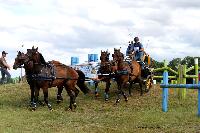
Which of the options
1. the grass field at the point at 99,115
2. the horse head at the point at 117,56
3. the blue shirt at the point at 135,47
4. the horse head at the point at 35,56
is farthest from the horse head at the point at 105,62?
the horse head at the point at 35,56

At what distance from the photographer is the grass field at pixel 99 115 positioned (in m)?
14.4

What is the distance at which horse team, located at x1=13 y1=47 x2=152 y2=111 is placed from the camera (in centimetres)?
2023

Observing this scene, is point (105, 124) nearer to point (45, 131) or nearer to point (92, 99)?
point (45, 131)

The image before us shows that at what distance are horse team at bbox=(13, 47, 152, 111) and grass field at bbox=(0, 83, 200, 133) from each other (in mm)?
686

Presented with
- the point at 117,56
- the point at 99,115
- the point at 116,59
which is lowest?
the point at 99,115

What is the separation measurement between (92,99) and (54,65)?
3.02 metres

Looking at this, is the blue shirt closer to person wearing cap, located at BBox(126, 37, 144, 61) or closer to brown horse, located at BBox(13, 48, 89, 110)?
person wearing cap, located at BBox(126, 37, 144, 61)

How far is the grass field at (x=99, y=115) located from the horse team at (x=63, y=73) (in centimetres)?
69

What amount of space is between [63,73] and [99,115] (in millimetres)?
3990

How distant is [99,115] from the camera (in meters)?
17.9

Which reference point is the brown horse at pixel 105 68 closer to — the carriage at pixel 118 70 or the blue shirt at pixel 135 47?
the carriage at pixel 118 70

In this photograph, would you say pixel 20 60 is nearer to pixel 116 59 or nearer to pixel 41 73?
pixel 41 73

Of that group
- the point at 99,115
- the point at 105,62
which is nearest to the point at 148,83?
the point at 105,62

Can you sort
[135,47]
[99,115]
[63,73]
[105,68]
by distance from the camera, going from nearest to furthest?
[99,115]
[63,73]
[105,68]
[135,47]
